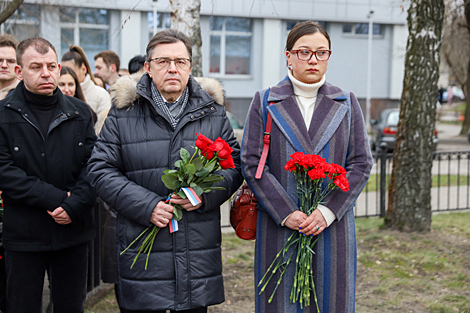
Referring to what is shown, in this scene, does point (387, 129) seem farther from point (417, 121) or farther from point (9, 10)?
point (9, 10)

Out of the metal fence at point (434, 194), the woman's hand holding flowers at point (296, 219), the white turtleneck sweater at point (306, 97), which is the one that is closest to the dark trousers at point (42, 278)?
the woman's hand holding flowers at point (296, 219)

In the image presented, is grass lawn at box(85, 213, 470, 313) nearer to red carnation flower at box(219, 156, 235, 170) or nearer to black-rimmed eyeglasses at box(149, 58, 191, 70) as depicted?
red carnation flower at box(219, 156, 235, 170)

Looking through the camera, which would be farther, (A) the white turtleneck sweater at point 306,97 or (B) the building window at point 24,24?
(B) the building window at point 24,24

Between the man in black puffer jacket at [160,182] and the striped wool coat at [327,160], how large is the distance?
Answer: 238mm

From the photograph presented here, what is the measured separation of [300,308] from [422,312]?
6.09 feet

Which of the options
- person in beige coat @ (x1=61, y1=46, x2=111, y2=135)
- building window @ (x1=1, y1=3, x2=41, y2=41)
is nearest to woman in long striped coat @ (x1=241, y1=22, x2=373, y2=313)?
person in beige coat @ (x1=61, y1=46, x2=111, y2=135)

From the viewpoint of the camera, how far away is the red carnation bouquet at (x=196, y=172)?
2.62 meters

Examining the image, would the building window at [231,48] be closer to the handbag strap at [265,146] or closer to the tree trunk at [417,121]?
the tree trunk at [417,121]

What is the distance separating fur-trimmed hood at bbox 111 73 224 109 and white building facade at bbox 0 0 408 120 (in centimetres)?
1767

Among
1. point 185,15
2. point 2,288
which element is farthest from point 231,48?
point 2,288

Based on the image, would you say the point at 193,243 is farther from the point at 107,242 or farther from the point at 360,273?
the point at 360,273

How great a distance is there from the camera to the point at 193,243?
2811 mm

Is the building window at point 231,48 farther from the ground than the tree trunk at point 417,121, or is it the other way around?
the building window at point 231,48

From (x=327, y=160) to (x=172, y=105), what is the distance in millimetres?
944
